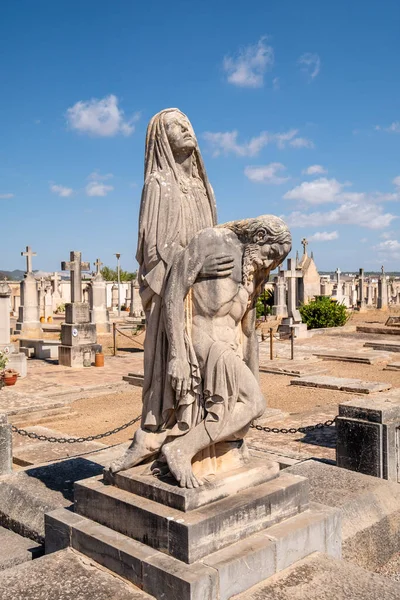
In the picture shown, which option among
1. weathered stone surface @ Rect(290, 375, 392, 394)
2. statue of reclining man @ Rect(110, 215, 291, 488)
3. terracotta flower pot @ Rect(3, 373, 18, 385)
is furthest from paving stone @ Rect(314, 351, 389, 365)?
statue of reclining man @ Rect(110, 215, 291, 488)

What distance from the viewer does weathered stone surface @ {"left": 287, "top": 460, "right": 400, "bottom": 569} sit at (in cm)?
373

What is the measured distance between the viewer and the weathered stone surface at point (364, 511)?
3.73 meters

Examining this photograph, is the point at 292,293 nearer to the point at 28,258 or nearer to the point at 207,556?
the point at 28,258

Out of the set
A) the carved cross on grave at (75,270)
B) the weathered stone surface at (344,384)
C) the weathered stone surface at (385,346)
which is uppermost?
the carved cross on grave at (75,270)

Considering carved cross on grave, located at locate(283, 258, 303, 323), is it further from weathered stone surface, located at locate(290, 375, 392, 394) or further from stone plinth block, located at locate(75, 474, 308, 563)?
stone plinth block, located at locate(75, 474, 308, 563)

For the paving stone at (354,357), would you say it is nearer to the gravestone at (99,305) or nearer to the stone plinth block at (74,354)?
the stone plinth block at (74,354)

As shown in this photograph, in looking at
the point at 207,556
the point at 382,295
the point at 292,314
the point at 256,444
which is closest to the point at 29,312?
the point at 292,314

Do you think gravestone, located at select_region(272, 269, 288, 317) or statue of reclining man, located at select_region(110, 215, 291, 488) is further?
gravestone, located at select_region(272, 269, 288, 317)

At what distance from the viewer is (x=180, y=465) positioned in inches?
122

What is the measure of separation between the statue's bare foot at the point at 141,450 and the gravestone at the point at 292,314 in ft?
56.4

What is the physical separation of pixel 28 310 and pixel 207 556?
20374 mm

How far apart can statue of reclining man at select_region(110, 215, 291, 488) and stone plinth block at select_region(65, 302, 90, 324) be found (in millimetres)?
12658

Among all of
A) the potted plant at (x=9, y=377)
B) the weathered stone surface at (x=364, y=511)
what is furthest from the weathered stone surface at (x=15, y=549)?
the potted plant at (x=9, y=377)

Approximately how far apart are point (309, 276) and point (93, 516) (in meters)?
38.4
